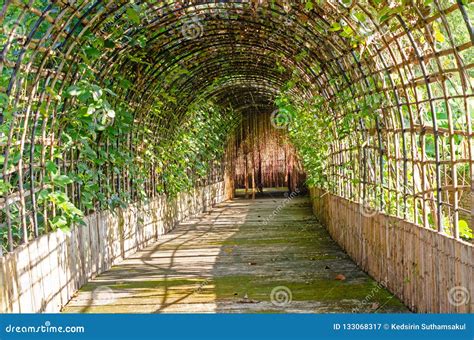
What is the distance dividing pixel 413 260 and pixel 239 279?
Answer: 222cm

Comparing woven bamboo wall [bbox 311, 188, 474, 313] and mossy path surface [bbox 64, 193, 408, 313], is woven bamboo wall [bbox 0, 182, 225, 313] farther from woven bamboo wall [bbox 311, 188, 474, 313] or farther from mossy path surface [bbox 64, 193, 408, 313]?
woven bamboo wall [bbox 311, 188, 474, 313]

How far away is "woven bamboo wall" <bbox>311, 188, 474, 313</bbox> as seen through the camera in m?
4.11

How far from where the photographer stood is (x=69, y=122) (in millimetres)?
5898

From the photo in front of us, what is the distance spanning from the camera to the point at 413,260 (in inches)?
204

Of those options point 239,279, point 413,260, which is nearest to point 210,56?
point 239,279

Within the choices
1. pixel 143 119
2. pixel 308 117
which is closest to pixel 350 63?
pixel 143 119

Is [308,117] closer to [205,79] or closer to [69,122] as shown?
[205,79]

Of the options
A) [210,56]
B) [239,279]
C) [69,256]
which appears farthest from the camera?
[210,56]

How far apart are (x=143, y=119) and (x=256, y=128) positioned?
38.4ft

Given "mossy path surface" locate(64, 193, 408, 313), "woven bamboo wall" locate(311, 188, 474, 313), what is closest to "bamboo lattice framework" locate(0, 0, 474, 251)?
"woven bamboo wall" locate(311, 188, 474, 313)

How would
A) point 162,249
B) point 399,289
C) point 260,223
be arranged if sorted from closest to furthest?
point 399,289, point 162,249, point 260,223

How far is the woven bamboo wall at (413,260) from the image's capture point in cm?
411

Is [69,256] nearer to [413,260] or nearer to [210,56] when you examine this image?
[413,260]

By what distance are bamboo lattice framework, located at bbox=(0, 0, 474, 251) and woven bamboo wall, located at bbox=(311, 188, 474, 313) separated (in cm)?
15
